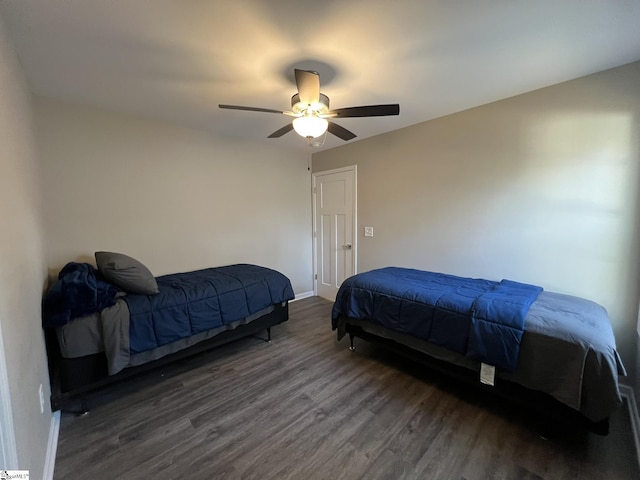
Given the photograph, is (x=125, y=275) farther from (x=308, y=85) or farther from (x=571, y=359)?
(x=571, y=359)

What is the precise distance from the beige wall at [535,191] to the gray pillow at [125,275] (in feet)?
9.00

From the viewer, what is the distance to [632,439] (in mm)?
1635

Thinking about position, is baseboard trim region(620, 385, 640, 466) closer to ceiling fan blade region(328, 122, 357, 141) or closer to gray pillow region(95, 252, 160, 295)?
ceiling fan blade region(328, 122, 357, 141)

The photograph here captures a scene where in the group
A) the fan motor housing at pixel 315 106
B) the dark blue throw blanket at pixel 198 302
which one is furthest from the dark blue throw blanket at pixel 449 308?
the fan motor housing at pixel 315 106

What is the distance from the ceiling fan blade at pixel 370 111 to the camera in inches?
68.6

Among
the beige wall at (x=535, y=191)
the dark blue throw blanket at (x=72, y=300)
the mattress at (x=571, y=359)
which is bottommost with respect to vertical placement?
the mattress at (x=571, y=359)

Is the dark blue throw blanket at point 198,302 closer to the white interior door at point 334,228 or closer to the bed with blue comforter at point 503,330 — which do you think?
the bed with blue comforter at point 503,330

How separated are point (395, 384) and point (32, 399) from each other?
7.56 ft

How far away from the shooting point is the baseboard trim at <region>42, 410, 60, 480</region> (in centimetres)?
141

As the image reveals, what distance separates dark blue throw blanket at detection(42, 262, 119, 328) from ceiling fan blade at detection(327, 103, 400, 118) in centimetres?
210

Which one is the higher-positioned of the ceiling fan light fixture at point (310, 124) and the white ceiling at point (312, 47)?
the white ceiling at point (312, 47)

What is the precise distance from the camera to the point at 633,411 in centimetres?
179

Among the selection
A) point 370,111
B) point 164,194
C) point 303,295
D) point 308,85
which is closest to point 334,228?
point 303,295

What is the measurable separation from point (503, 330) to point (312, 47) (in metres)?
2.19
